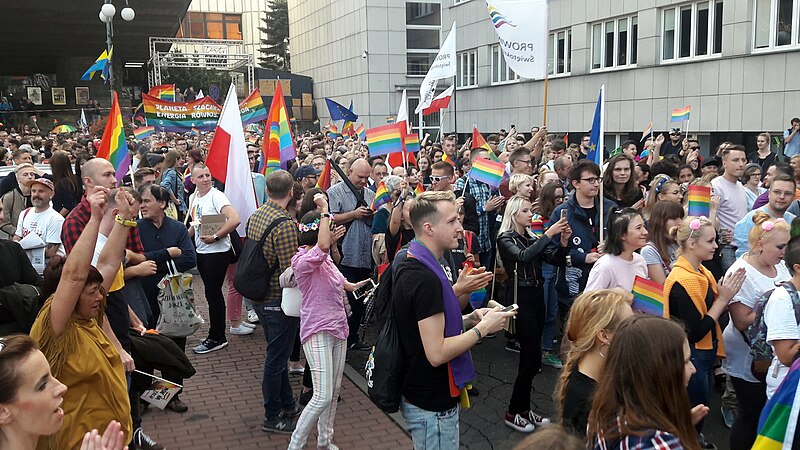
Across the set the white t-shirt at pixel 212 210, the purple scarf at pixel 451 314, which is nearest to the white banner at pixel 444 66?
the white t-shirt at pixel 212 210

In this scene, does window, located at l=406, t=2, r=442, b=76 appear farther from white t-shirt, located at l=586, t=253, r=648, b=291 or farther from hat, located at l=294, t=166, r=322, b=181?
white t-shirt, located at l=586, t=253, r=648, b=291

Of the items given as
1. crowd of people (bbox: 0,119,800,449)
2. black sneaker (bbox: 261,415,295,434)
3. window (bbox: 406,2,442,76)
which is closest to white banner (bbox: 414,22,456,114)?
crowd of people (bbox: 0,119,800,449)

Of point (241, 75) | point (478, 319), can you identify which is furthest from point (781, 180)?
→ point (241, 75)

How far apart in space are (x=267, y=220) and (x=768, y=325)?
3.94 meters

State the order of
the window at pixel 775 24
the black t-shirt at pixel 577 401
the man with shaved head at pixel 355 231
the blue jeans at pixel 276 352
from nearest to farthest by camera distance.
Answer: the black t-shirt at pixel 577 401 → the blue jeans at pixel 276 352 → the man with shaved head at pixel 355 231 → the window at pixel 775 24

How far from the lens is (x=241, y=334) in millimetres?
8773

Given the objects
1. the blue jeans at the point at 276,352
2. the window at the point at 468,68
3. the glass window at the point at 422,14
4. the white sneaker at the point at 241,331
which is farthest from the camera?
the glass window at the point at 422,14

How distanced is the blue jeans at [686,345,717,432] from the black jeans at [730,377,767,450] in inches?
7.8

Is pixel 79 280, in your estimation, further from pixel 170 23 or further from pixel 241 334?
pixel 170 23

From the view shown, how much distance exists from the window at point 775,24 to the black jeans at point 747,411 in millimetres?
14543

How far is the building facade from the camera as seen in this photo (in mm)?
16953

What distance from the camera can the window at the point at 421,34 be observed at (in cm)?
4261

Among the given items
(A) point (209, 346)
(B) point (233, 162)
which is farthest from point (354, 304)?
(B) point (233, 162)

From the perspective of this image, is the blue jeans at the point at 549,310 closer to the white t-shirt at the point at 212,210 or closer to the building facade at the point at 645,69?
the white t-shirt at the point at 212,210
